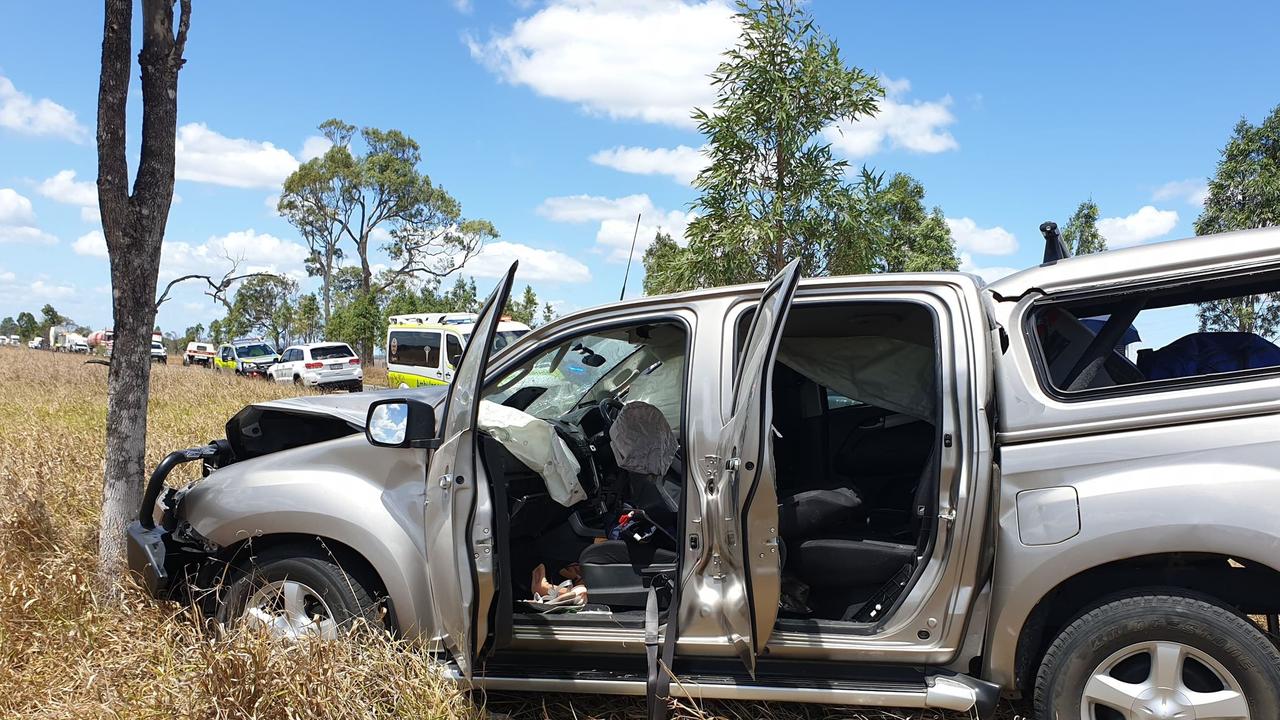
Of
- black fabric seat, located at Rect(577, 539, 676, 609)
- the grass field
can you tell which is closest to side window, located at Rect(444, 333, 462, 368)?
the grass field

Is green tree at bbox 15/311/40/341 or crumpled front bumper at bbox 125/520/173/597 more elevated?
green tree at bbox 15/311/40/341

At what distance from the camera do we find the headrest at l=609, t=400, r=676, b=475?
3.57m

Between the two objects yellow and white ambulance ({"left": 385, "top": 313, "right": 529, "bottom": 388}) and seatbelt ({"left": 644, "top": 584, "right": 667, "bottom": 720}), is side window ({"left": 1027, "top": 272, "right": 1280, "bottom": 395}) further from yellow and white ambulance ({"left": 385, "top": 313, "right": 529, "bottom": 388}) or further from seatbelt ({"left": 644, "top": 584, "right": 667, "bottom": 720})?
yellow and white ambulance ({"left": 385, "top": 313, "right": 529, "bottom": 388})

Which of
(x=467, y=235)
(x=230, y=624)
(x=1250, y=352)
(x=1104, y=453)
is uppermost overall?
(x=467, y=235)

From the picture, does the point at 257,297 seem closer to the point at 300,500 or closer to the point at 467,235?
the point at 467,235

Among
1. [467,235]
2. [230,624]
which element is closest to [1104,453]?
[230,624]

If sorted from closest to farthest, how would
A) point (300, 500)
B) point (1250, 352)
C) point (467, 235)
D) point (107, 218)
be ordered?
point (1250, 352) → point (300, 500) → point (107, 218) → point (467, 235)

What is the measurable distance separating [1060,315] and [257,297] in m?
→ 60.3

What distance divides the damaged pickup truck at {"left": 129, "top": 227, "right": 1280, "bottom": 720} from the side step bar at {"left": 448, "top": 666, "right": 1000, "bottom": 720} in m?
0.01

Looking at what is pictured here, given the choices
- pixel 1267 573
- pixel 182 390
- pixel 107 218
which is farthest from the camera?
pixel 182 390

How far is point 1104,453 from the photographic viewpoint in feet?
8.66

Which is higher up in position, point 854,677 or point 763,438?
point 763,438

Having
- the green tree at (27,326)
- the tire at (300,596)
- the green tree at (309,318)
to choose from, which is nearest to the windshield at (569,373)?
the tire at (300,596)

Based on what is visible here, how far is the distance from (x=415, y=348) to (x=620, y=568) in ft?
53.5
